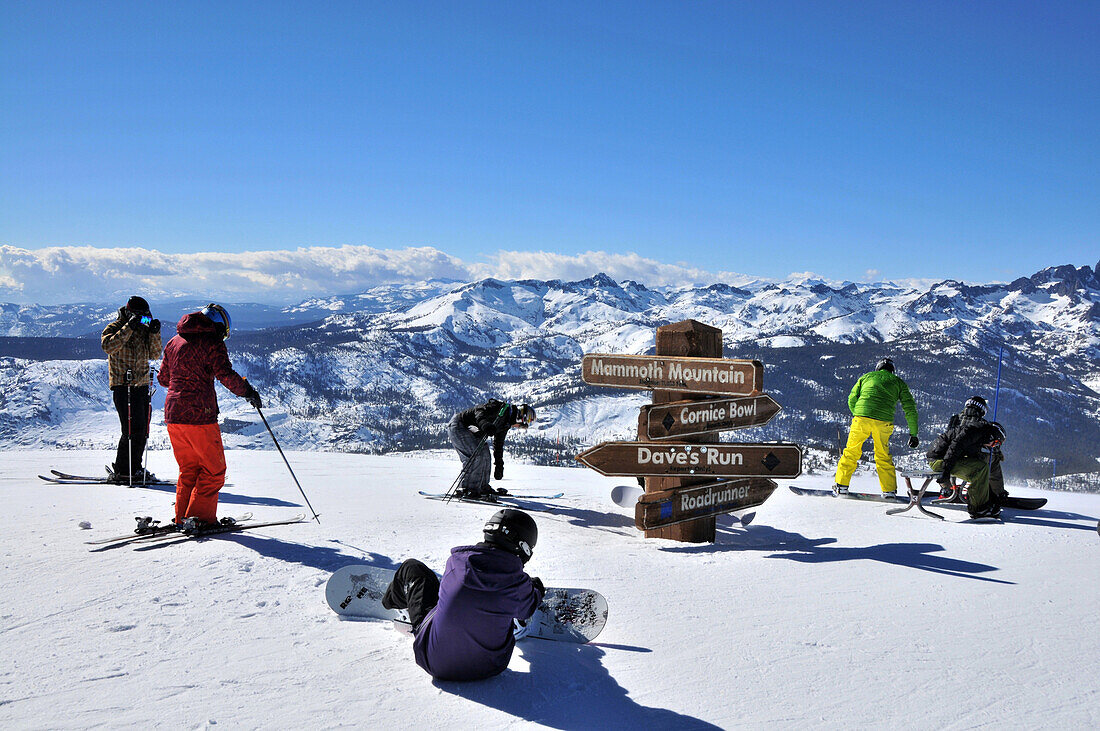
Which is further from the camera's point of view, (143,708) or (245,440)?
(245,440)

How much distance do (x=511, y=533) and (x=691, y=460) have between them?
3882 mm

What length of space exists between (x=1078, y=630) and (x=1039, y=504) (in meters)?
5.96

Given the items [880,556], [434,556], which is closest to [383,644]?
[434,556]

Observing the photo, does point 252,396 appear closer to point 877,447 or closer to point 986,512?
point 877,447

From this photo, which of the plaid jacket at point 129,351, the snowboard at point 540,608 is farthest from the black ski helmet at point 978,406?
the plaid jacket at point 129,351

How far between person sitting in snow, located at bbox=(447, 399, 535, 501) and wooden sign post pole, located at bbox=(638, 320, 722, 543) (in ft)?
8.00

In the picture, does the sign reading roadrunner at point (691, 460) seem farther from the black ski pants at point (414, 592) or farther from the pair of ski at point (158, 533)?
the pair of ski at point (158, 533)

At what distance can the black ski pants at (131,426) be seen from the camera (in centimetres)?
898

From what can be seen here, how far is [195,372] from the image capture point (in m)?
6.03

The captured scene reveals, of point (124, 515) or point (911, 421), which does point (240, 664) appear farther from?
point (911, 421)

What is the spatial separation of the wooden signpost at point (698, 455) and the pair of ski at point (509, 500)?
7.17 ft

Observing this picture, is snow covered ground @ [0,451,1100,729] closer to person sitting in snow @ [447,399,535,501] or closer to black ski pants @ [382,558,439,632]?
black ski pants @ [382,558,439,632]

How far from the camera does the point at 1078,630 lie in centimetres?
450

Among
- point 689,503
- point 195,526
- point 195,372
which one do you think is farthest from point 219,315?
point 689,503
